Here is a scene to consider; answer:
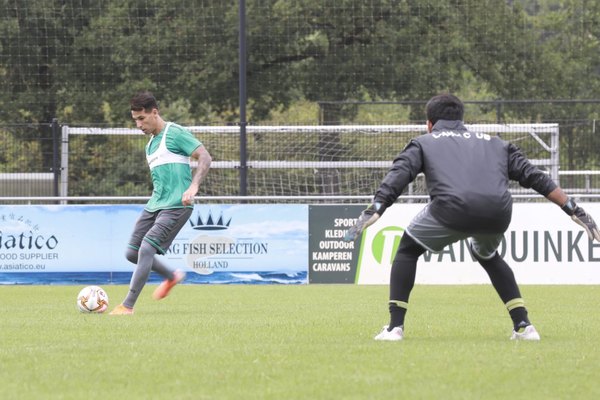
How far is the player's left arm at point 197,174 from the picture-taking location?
1066cm

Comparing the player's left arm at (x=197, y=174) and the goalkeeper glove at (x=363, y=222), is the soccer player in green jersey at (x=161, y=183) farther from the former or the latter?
the goalkeeper glove at (x=363, y=222)

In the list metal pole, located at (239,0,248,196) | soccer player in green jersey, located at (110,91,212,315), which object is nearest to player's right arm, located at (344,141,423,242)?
soccer player in green jersey, located at (110,91,212,315)

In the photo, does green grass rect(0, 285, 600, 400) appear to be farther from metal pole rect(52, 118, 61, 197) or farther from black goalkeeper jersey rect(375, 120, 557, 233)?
metal pole rect(52, 118, 61, 197)

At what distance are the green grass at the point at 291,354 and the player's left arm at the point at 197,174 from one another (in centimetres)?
100

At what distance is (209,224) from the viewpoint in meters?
18.4

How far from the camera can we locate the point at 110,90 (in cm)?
3147

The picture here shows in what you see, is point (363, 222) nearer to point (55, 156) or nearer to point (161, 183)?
point (161, 183)

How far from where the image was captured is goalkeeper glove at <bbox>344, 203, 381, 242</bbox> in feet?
24.0

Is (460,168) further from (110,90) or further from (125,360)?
(110,90)

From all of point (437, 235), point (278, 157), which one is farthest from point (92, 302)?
point (278, 157)

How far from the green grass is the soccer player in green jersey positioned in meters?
0.56

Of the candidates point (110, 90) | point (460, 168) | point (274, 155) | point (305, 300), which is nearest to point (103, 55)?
point (110, 90)

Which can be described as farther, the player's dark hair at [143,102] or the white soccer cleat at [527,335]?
the player's dark hair at [143,102]

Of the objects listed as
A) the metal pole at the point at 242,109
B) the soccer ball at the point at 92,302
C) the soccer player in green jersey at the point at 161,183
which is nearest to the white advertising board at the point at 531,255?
the metal pole at the point at 242,109
